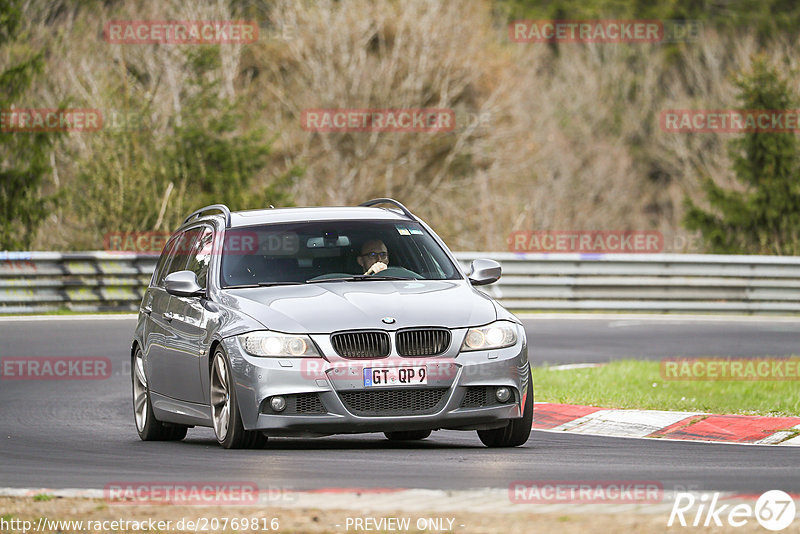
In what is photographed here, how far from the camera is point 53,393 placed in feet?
51.1

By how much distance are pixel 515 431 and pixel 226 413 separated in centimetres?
192

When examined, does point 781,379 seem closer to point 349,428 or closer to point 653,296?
point 349,428

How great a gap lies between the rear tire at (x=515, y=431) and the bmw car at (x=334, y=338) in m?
0.01

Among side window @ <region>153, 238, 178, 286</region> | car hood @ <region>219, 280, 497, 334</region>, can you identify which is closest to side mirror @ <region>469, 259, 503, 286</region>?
car hood @ <region>219, 280, 497, 334</region>

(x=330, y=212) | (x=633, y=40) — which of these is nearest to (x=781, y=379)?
(x=330, y=212)

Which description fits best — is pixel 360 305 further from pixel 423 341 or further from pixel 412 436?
pixel 412 436

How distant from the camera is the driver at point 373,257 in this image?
11148 mm

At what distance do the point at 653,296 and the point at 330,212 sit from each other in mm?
15787

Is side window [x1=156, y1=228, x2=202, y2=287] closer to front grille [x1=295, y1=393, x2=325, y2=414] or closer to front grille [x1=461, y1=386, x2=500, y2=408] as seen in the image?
front grille [x1=295, y1=393, x2=325, y2=414]

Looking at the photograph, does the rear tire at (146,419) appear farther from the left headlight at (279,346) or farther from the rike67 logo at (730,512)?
the rike67 logo at (730,512)

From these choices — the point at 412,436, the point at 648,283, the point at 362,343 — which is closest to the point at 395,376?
the point at 362,343

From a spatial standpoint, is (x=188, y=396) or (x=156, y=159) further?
(x=156, y=159)

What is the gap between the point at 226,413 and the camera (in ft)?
33.6

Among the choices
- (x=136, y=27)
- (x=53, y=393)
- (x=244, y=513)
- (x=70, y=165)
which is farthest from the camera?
(x=136, y=27)
